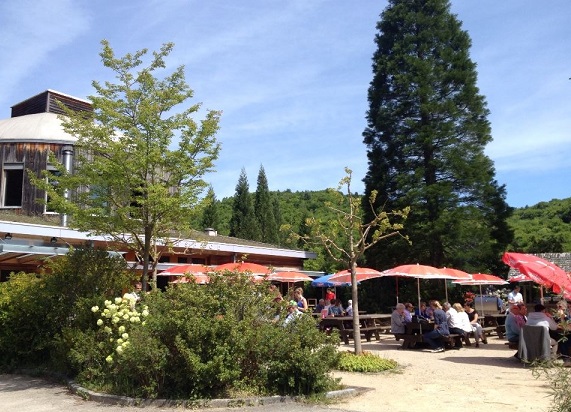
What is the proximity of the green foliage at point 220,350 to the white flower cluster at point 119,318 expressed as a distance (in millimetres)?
175

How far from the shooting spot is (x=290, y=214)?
193ft

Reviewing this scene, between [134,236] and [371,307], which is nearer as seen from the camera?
[134,236]

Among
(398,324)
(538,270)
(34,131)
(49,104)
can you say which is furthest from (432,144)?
(538,270)

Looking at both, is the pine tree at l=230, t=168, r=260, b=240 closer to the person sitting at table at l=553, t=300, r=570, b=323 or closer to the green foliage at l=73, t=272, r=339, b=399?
the green foliage at l=73, t=272, r=339, b=399

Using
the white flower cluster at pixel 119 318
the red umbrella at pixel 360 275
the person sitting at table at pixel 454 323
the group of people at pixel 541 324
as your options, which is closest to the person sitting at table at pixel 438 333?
the person sitting at table at pixel 454 323

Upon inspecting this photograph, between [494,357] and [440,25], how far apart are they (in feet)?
79.7

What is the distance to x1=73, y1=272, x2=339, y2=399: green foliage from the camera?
25.0ft

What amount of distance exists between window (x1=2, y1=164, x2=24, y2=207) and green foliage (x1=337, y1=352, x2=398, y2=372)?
15992 millimetres

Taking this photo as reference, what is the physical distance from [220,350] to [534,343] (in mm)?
6623

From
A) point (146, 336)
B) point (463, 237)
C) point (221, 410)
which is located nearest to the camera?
point (221, 410)

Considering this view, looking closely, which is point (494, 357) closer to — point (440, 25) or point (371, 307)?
point (371, 307)

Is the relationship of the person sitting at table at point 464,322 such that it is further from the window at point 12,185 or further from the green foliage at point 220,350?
the window at point 12,185


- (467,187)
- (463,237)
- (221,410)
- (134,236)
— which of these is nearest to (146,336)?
(221,410)

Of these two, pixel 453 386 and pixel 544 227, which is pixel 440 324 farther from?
pixel 544 227
